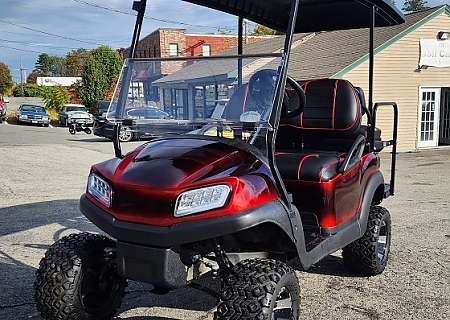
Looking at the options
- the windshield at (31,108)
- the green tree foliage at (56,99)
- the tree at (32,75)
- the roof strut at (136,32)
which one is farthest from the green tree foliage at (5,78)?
the roof strut at (136,32)

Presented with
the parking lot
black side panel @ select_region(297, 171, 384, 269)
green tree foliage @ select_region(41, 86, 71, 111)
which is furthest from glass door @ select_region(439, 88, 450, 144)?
green tree foliage @ select_region(41, 86, 71, 111)

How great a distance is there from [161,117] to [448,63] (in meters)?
15.8

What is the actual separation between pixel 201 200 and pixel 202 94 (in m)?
1.01

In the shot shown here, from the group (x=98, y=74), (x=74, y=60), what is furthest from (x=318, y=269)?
(x=74, y=60)

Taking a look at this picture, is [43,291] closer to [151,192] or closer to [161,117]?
[151,192]

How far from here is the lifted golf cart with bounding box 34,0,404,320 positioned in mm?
2570

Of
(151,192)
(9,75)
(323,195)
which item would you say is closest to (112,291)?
(151,192)

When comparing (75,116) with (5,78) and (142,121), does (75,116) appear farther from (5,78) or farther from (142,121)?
(5,78)

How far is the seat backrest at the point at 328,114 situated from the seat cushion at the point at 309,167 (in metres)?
0.53

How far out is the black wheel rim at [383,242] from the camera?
461 cm

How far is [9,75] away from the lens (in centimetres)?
6700

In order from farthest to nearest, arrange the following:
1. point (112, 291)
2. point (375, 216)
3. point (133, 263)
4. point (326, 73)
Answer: point (326, 73), point (375, 216), point (112, 291), point (133, 263)

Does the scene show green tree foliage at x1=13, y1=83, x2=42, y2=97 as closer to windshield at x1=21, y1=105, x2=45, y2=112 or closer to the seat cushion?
windshield at x1=21, y1=105, x2=45, y2=112

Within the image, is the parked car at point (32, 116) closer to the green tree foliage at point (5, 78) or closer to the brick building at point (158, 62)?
the brick building at point (158, 62)
